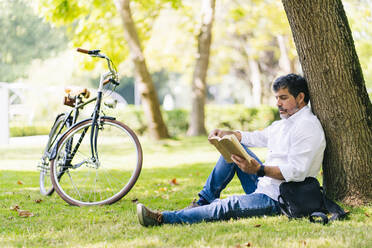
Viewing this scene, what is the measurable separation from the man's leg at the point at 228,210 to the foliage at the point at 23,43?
34388mm

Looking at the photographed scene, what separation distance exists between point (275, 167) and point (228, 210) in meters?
0.50

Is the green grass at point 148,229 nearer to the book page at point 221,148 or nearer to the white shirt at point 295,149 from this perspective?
the white shirt at point 295,149

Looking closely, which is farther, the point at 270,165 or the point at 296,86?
the point at 296,86

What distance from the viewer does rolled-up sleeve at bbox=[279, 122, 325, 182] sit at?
3717 mm

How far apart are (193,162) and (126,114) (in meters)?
10.5

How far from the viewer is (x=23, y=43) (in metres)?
38.9

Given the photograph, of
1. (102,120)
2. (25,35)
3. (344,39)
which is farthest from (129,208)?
(25,35)

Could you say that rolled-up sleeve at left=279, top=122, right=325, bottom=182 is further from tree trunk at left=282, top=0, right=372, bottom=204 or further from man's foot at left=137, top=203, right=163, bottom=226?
man's foot at left=137, top=203, right=163, bottom=226

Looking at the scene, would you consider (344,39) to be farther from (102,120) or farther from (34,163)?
(34,163)

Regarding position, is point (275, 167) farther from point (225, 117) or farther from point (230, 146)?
point (225, 117)

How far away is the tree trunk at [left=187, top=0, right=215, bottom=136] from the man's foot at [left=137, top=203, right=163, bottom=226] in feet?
37.8

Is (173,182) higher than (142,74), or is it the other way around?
(142,74)

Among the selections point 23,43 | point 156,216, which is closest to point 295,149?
point 156,216

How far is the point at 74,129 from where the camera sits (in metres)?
4.82
